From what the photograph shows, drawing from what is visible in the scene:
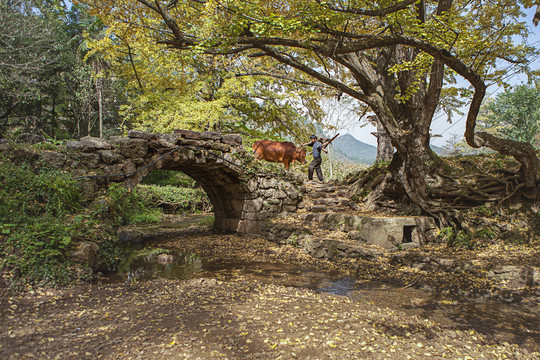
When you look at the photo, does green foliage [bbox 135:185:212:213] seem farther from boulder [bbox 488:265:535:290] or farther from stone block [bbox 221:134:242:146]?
boulder [bbox 488:265:535:290]

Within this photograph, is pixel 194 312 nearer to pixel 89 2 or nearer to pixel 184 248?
pixel 184 248

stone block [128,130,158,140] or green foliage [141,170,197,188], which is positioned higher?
stone block [128,130,158,140]

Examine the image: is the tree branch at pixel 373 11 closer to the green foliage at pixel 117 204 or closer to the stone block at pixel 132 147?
the stone block at pixel 132 147

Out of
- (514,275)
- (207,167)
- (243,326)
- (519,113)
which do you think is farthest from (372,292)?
(519,113)

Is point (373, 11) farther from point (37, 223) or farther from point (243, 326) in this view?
point (37, 223)

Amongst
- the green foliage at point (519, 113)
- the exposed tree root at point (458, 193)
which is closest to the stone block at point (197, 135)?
the exposed tree root at point (458, 193)

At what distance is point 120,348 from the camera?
10.3 feet

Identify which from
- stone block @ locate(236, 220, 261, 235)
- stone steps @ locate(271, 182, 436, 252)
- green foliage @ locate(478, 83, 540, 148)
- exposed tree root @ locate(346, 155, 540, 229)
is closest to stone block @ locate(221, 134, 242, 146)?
stone block @ locate(236, 220, 261, 235)

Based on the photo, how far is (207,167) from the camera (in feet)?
33.4

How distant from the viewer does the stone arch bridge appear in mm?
7620

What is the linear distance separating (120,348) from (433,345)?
3.16 m

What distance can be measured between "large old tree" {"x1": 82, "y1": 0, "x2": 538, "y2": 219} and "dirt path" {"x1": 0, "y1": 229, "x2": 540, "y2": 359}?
16.2 ft

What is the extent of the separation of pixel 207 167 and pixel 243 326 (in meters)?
6.97

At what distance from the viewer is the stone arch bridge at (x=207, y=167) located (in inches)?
300
